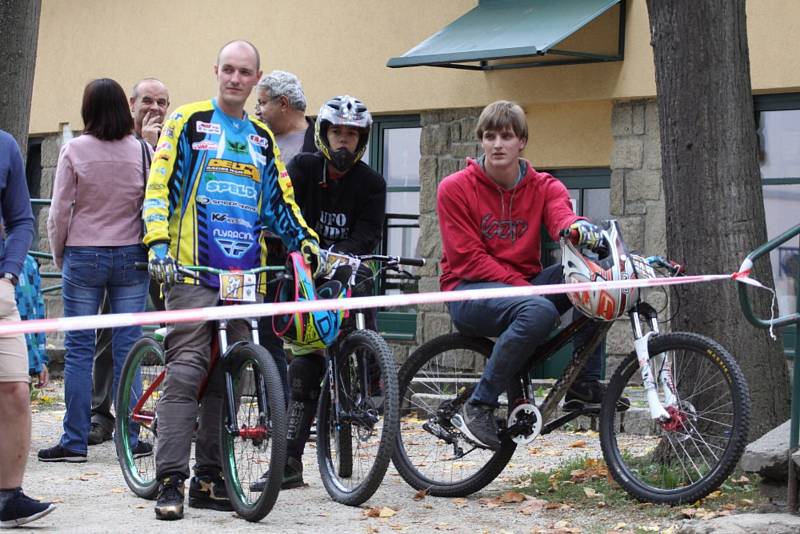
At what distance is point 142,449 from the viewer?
6.80m

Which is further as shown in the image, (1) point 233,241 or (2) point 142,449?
(2) point 142,449

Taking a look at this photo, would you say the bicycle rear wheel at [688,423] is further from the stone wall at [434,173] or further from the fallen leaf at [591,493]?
the stone wall at [434,173]

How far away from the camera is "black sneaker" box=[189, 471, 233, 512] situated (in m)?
6.26

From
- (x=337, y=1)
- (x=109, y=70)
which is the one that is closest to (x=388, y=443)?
(x=337, y=1)

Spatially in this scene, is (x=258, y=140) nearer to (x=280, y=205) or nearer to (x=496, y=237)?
(x=280, y=205)

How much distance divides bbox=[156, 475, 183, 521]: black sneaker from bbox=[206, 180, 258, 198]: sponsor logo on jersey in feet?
4.04

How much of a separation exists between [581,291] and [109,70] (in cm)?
1103

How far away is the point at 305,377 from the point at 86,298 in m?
1.52

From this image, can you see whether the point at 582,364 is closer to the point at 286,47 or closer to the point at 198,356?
the point at 198,356

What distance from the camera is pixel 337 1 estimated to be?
1374 cm

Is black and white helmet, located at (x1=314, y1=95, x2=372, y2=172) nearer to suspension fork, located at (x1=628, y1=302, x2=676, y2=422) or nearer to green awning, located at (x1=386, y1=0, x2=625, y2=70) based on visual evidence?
suspension fork, located at (x1=628, y1=302, x2=676, y2=422)

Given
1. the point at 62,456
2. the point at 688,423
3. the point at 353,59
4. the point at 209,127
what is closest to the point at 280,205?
the point at 209,127

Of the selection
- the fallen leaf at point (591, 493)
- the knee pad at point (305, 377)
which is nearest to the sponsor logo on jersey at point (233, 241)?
the knee pad at point (305, 377)

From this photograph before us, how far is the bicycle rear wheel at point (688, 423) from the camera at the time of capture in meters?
5.76
